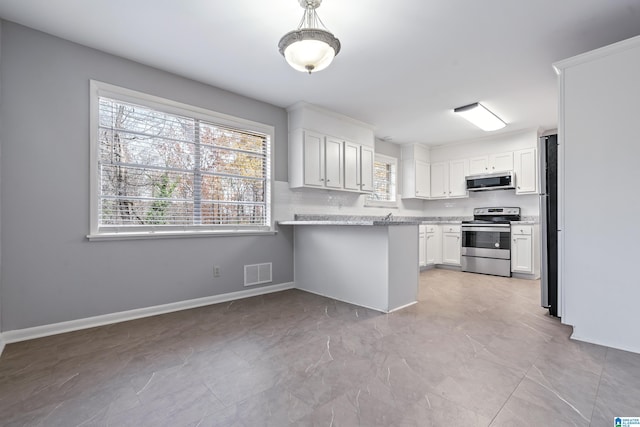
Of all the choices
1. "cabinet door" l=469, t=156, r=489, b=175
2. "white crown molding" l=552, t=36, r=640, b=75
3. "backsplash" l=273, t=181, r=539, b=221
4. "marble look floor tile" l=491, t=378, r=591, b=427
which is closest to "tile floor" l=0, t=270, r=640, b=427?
"marble look floor tile" l=491, t=378, r=591, b=427

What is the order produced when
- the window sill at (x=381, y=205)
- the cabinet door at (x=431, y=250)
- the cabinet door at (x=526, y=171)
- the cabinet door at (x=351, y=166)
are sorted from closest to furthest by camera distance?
1. the cabinet door at (x=351, y=166)
2. the cabinet door at (x=526, y=171)
3. the window sill at (x=381, y=205)
4. the cabinet door at (x=431, y=250)

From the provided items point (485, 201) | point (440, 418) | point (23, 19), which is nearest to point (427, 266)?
point (485, 201)

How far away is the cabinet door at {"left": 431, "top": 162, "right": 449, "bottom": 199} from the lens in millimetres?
6531

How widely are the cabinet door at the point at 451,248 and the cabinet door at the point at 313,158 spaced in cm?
313

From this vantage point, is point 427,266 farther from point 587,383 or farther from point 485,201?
point 587,383

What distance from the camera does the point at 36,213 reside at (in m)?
2.68

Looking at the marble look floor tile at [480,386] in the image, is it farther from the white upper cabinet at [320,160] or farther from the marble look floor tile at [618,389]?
the white upper cabinet at [320,160]

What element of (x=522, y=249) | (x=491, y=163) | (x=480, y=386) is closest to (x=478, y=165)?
(x=491, y=163)

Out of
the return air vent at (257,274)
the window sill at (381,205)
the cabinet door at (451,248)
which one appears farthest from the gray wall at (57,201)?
the cabinet door at (451,248)

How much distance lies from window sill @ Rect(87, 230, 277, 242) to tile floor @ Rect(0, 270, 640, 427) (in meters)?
0.82

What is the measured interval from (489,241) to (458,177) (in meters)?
1.43

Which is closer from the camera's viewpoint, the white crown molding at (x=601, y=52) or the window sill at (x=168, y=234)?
the white crown molding at (x=601, y=52)

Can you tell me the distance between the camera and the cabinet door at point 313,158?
174 inches

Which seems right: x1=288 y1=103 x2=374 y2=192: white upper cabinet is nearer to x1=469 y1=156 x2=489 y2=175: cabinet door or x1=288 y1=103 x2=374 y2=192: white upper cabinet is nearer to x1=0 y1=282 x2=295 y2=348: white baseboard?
x1=0 y1=282 x2=295 y2=348: white baseboard
